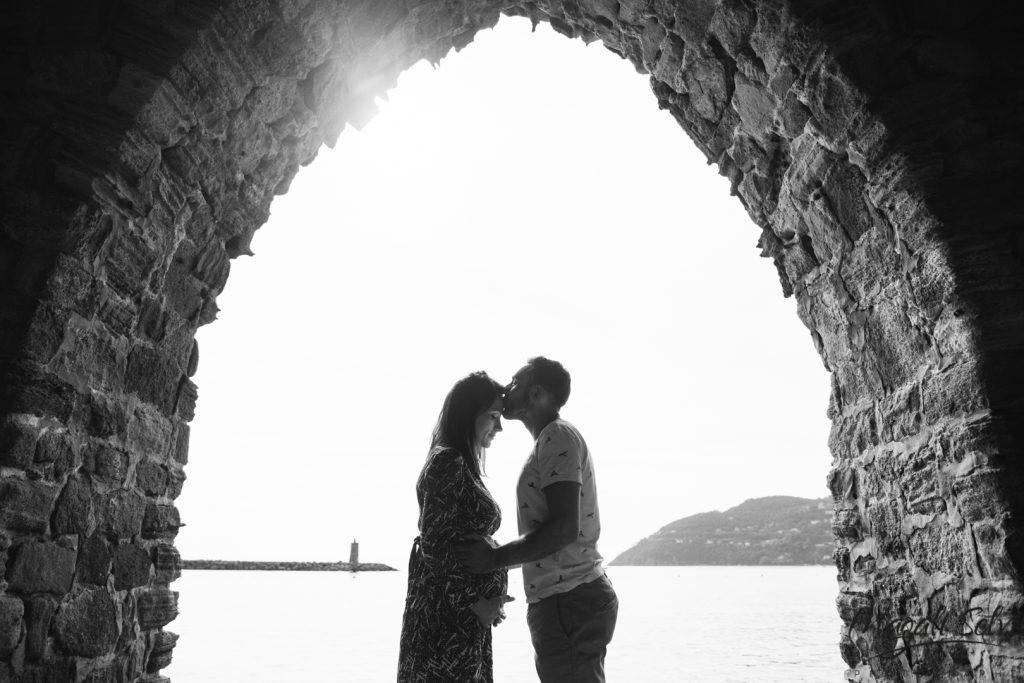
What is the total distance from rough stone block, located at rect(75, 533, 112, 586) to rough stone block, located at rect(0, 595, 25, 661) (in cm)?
32

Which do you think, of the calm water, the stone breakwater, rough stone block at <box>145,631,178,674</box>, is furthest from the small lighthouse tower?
rough stone block at <box>145,631,178,674</box>

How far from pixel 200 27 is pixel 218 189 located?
79 centimetres

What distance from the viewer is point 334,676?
6.47 meters

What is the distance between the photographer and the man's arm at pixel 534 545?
2.29 m

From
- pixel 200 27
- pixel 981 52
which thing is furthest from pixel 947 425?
pixel 200 27

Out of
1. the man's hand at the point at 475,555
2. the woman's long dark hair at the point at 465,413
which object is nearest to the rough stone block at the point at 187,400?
the woman's long dark hair at the point at 465,413

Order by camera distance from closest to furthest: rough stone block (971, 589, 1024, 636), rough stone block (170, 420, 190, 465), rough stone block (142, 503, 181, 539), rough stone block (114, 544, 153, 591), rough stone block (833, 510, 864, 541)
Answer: rough stone block (971, 589, 1024, 636), rough stone block (114, 544, 153, 591), rough stone block (142, 503, 181, 539), rough stone block (833, 510, 864, 541), rough stone block (170, 420, 190, 465)

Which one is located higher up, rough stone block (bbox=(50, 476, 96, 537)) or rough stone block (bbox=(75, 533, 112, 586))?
rough stone block (bbox=(50, 476, 96, 537))

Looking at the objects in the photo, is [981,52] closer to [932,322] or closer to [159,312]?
[932,322]

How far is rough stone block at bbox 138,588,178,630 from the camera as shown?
3.10 m

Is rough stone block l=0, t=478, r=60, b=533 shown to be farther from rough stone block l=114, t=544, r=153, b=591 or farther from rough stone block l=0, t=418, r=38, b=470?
rough stone block l=114, t=544, r=153, b=591

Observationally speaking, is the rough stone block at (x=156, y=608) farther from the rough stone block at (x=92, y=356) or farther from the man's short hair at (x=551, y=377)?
the man's short hair at (x=551, y=377)

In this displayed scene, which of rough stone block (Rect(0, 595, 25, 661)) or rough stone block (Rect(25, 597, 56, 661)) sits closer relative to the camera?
rough stone block (Rect(0, 595, 25, 661))

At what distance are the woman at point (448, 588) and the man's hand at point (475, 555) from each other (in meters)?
0.03
